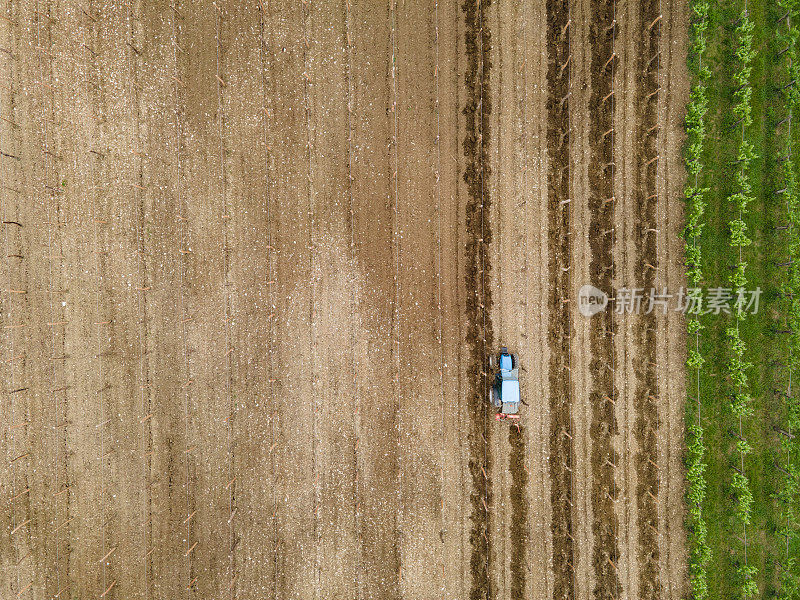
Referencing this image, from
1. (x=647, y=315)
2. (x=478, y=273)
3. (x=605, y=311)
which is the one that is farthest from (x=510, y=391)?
(x=647, y=315)

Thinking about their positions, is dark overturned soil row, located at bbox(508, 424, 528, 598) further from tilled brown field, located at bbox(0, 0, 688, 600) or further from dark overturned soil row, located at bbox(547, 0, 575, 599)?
dark overturned soil row, located at bbox(547, 0, 575, 599)

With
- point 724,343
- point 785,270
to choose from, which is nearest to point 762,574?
point 724,343

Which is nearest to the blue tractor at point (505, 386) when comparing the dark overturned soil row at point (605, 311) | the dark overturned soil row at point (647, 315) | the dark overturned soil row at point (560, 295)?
the dark overturned soil row at point (560, 295)

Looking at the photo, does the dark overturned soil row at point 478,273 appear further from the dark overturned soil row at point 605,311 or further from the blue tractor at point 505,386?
the dark overturned soil row at point 605,311

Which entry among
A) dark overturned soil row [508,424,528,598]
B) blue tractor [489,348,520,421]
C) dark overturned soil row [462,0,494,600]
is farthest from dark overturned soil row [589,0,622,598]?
dark overturned soil row [462,0,494,600]

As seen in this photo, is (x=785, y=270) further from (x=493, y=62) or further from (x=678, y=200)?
(x=493, y=62)

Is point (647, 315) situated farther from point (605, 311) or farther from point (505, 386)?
point (505, 386)

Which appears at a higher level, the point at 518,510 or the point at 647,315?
the point at 647,315
